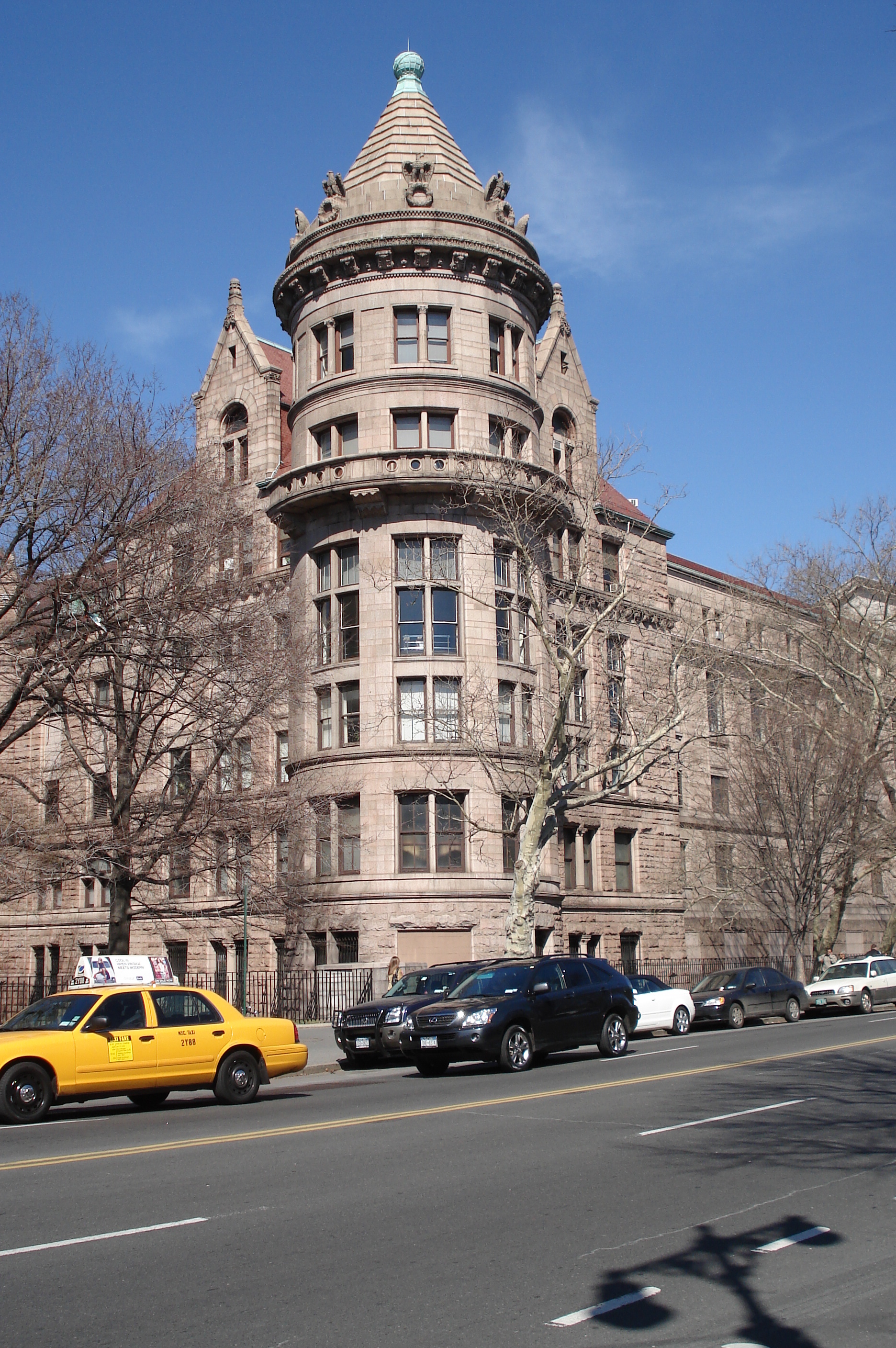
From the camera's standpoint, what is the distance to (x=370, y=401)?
35562 mm

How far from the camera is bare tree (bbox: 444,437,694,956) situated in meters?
27.4

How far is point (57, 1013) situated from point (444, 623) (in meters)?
21.4

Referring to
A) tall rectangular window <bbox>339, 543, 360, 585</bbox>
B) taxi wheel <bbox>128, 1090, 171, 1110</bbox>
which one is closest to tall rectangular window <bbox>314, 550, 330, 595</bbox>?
tall rectangular window <bbox>339, 543, 360, 585</bbox>

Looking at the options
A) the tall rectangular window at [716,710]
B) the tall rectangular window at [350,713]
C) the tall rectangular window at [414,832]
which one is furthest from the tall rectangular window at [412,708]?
the tall rectangular window at [716,710]

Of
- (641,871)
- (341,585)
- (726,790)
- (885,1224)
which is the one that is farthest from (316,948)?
(885,1224)

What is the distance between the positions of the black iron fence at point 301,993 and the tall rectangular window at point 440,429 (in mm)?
15202

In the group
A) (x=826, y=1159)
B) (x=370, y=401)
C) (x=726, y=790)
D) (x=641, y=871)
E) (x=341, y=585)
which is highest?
(x=370, y=401)

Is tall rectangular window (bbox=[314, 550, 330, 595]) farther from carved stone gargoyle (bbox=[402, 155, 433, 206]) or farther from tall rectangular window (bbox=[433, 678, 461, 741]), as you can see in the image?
carved stone gargoyle (bbox=[402, 155, 433, 206])

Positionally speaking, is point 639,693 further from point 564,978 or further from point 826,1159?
point 826,1159

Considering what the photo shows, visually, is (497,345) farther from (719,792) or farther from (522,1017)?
(522,1017)

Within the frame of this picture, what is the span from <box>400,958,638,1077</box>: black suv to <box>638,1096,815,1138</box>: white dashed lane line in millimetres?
5369

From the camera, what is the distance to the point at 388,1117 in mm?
13336

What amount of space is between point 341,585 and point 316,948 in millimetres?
10364

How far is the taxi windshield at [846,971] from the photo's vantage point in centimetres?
3350
